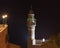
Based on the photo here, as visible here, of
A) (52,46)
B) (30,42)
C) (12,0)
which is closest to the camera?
(52,46)

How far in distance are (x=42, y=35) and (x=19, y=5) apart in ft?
5.38

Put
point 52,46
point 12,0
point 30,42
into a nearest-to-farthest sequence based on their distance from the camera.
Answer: point 52,46, point 30,42, point 12,0

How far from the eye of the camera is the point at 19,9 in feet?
33.0

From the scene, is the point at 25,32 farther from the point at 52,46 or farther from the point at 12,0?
the point at 52,46

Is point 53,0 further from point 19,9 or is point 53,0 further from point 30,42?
point 30,42

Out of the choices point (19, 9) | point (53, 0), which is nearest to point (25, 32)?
point (19, 9)

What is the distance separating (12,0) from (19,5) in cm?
38

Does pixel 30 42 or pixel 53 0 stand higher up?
pixel 53 0

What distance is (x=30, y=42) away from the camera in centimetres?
923

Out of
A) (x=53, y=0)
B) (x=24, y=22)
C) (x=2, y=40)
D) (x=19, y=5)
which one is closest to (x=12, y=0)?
(x=19, y=5)

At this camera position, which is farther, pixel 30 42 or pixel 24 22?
pixel 24 22

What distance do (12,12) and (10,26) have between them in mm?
613

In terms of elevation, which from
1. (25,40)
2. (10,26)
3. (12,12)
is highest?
(12,12)

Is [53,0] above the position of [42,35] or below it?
above
